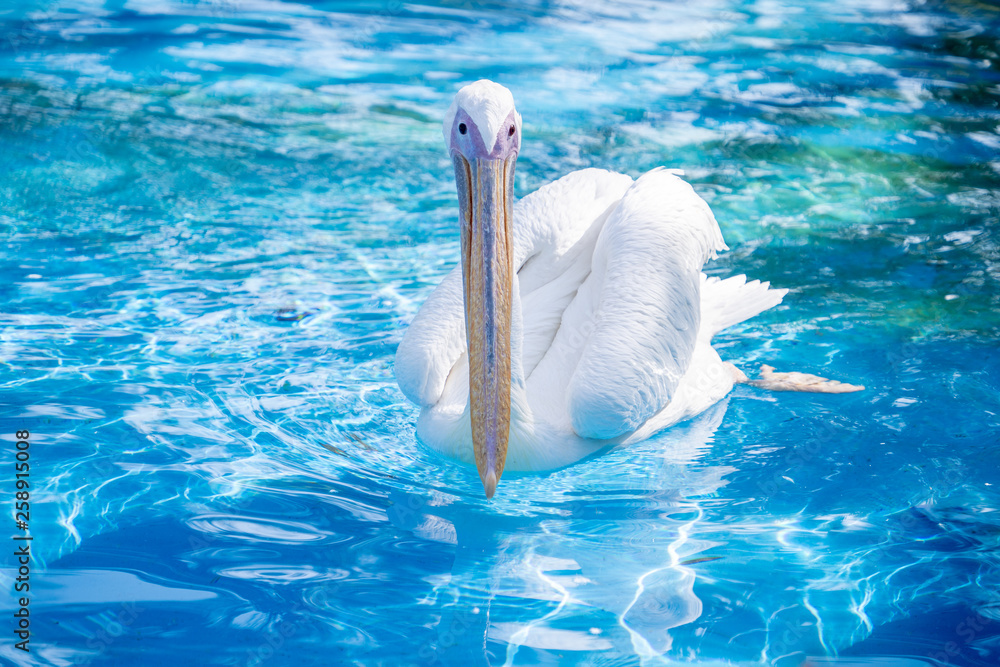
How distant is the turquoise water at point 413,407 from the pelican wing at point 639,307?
280 millimetres

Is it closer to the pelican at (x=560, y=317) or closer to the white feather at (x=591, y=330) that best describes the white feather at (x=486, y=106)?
the pelican at (x=560, y=317)

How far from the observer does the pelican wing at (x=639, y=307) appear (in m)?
2.88

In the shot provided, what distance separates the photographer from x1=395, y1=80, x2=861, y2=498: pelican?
2549 millimetres

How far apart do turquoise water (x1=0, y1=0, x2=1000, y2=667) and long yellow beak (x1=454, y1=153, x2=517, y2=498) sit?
0.96ft

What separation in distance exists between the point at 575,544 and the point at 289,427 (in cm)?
117

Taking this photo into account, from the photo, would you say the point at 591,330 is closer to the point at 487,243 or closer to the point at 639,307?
the point at 639,307

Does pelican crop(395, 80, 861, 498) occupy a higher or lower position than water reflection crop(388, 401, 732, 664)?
higher

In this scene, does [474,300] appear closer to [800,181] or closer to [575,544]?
[575,544]

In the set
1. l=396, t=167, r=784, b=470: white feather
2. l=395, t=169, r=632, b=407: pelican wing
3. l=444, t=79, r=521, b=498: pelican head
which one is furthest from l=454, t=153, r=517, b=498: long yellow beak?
l=395, t=169, r=632, b=407: pelican wing

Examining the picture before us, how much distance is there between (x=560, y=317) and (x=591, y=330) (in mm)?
298

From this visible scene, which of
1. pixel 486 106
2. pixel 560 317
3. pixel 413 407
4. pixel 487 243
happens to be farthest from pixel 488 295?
pixel 413 407

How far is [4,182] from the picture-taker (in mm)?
5711

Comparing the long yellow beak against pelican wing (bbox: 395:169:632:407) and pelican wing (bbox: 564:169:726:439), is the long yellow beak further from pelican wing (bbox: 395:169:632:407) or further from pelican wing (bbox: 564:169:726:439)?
pelican wing (bbox: 395:169:632:407)

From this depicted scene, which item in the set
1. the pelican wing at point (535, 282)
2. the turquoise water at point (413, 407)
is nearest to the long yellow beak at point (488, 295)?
the turquoise water at point (413, 407)
